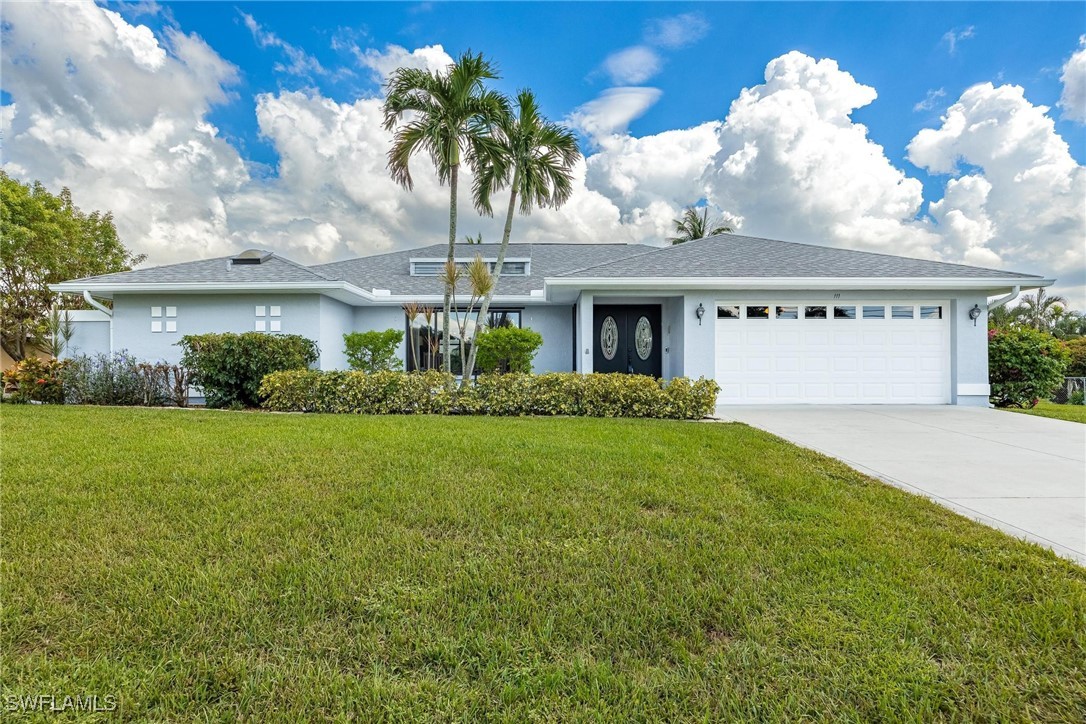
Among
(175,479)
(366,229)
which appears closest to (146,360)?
(366,229)

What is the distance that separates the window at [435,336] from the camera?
13328 millimetres

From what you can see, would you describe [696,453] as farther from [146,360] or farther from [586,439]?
[146,360]

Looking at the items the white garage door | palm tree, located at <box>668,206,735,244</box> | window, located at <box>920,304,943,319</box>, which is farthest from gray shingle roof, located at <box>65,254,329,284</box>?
palm tree, located at <box>668,206,735,244</box>

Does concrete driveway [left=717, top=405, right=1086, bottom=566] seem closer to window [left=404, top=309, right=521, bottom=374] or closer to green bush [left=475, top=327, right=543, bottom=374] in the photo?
green bush [left=475, top=327, right=543, bottom=374]

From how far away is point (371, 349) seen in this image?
1148cm

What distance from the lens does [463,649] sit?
2.01 m

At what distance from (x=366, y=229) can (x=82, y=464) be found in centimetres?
1264

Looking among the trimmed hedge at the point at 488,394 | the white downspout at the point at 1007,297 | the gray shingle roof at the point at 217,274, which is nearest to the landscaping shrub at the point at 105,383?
the gray shingle roof at the point at 217,274

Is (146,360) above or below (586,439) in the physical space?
above

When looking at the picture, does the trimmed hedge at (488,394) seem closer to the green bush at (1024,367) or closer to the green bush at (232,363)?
the green bush at (232,363)

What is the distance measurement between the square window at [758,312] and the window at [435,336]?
6.33 meters

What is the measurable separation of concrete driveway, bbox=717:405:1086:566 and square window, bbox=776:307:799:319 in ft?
7.17

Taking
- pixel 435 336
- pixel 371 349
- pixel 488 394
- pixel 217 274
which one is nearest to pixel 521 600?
pixel 488 394

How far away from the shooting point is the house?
1028 cm
